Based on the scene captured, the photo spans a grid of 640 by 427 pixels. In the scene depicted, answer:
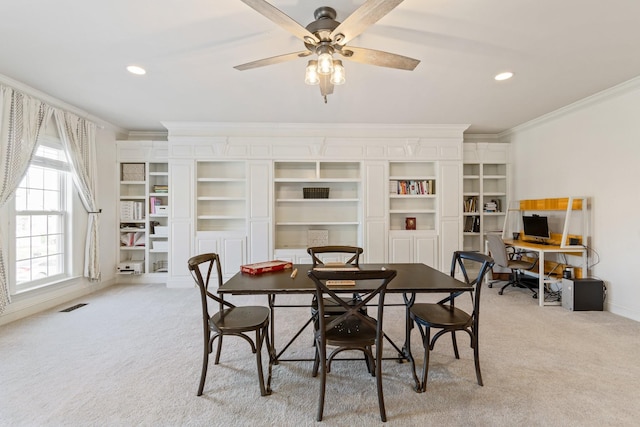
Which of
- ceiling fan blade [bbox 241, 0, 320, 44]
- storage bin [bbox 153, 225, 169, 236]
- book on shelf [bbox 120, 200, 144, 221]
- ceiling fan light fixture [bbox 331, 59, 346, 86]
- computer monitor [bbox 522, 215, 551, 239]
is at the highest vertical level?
ceiling fan blade [bbox 241, 0, 320, 44]

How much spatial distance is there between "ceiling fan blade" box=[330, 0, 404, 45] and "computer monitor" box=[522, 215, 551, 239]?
3990 mm

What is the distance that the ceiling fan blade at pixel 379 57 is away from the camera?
190 centimetres

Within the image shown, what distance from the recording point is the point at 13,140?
3.07m

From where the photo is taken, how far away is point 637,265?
10.5 feet

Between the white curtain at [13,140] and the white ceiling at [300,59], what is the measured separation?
0.25 metres

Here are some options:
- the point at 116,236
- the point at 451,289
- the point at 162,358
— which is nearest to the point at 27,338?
the point at 162,358

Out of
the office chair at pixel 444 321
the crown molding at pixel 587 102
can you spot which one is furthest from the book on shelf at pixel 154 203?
the crown molding at pixel 587 102

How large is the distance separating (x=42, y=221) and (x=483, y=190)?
6.68 metres

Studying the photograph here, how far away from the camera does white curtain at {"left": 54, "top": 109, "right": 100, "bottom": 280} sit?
3.85 metres

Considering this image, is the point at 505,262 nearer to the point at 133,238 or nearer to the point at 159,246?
the point at 159,246

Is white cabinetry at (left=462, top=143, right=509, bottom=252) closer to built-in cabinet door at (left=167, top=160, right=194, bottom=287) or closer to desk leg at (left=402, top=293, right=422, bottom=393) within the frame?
desk leg at (left=402, top=293, right=422, bottom=393)

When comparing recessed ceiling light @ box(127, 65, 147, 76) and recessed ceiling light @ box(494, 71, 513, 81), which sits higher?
recessed ceiling light @ box(494, 71, 513, 81)

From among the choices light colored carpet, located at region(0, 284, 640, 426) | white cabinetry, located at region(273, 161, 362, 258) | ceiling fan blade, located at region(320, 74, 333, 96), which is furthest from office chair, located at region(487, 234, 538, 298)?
ceiling fan blade, located at region(320, 74, 333, 96)

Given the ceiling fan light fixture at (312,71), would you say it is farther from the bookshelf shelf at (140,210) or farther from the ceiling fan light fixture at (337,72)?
the bookshelf shelf at (140,210)
